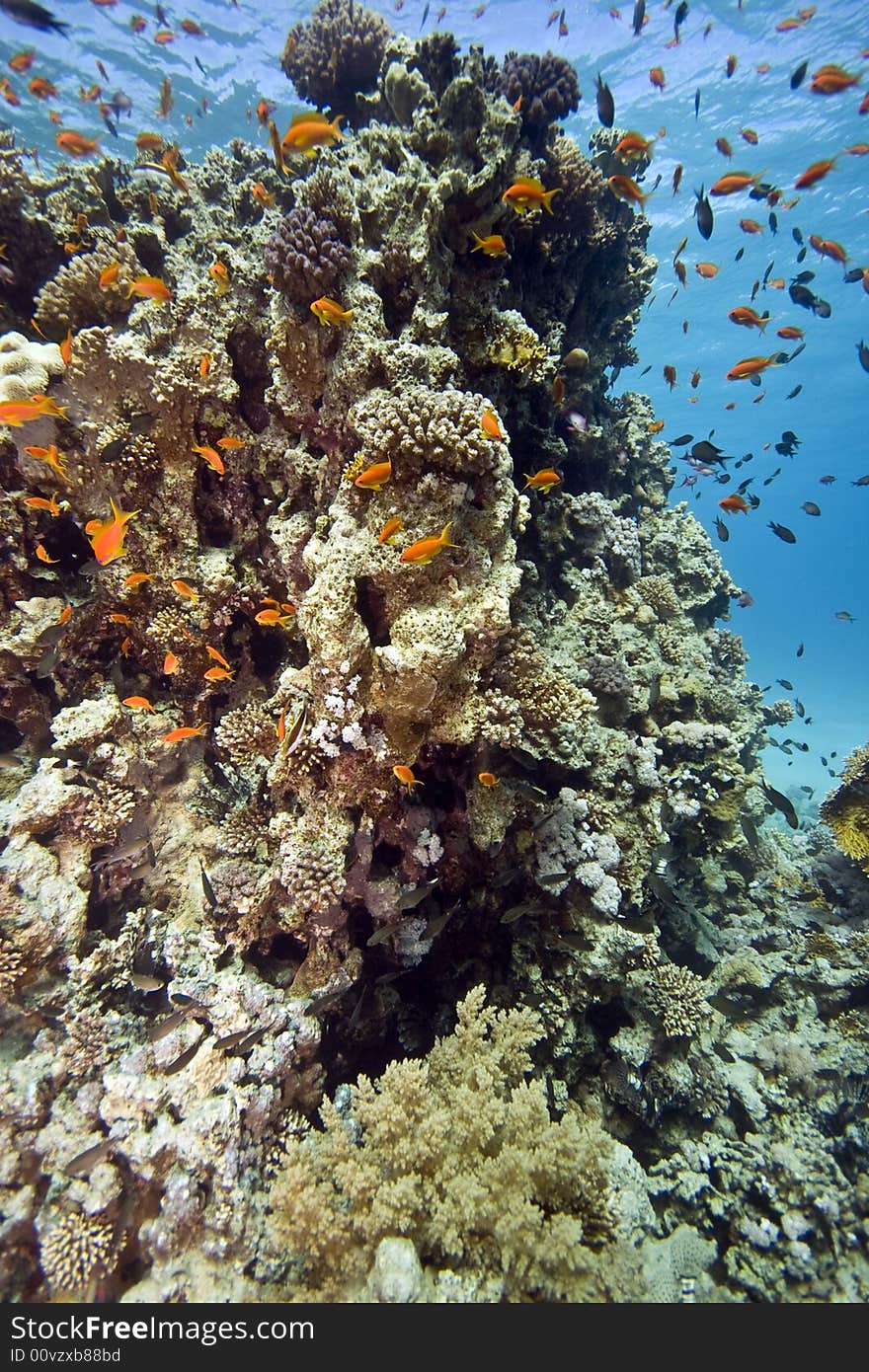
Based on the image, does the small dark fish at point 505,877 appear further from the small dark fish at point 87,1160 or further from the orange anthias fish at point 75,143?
the orange anthias fish at point 75,143

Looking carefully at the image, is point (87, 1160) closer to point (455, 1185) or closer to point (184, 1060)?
point (184, 1060)

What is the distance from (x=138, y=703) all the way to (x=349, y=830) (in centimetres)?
224

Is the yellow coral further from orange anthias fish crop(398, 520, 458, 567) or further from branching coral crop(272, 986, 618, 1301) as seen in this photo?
orange anthias fish crop(398, 520, 458, 567)

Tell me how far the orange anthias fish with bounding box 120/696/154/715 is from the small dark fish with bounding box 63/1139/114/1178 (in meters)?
3.08

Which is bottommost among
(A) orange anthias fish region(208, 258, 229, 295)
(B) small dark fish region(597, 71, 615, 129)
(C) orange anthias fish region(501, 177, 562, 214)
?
(A) orange anthias fish region(208, 258, 229, 295)

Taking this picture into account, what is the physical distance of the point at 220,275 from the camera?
5.12 meters

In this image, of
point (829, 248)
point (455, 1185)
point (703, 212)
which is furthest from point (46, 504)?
point (829, 248)

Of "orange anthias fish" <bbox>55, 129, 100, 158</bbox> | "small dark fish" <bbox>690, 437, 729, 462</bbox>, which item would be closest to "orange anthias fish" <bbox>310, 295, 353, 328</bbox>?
"orange anthias fish" <bbox>55, 129, 100, 158</bbox>

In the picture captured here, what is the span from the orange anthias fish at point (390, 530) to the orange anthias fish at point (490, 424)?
860mm

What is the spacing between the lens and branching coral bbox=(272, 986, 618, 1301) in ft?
10.0

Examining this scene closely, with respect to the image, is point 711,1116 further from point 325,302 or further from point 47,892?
point 325,302

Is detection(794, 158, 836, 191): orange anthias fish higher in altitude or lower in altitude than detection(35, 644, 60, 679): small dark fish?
higher

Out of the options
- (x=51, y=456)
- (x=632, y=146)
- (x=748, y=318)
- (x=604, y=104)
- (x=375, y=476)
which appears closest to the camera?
(x=375, y=476)

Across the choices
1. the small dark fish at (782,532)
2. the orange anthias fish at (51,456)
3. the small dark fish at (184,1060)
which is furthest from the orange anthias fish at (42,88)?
the small dark fish at (782,532)
